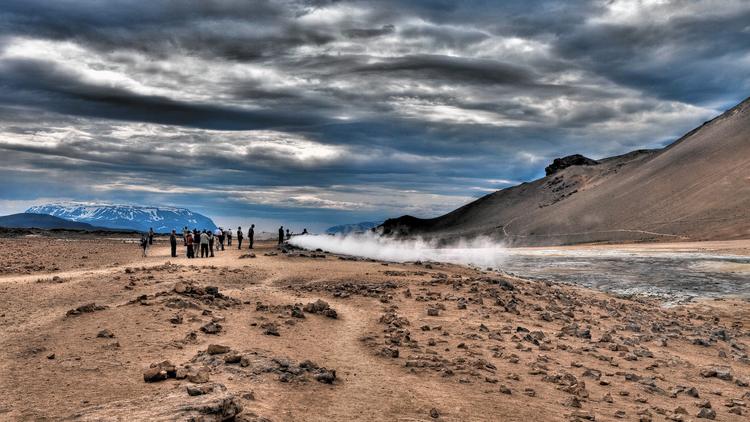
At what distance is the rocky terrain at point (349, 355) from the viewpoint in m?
9.45

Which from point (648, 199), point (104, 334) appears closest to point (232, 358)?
point (104, 334)

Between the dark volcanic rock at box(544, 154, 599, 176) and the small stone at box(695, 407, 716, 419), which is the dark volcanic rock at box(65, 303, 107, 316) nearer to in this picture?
the small stone at box(695, 407, 716, 419)

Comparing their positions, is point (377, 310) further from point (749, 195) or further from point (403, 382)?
point (749, 195)

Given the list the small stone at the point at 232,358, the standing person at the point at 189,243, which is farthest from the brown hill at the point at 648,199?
the small stone at the point at 232,358

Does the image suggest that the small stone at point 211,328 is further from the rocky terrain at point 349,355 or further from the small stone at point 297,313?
the small stone at point 297,313

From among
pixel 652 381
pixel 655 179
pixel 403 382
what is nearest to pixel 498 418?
pixel 403 382

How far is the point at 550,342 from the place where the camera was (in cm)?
1545

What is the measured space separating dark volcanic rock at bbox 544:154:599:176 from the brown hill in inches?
404

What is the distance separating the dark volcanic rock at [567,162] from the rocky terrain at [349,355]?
540ft

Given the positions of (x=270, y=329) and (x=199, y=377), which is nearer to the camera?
(x=199, y=377)

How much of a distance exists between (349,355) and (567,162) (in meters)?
181

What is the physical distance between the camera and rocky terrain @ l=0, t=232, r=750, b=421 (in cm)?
945

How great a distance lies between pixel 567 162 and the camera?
182250 millimetres

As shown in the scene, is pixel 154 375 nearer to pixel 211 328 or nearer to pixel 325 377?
pixel 325 377
